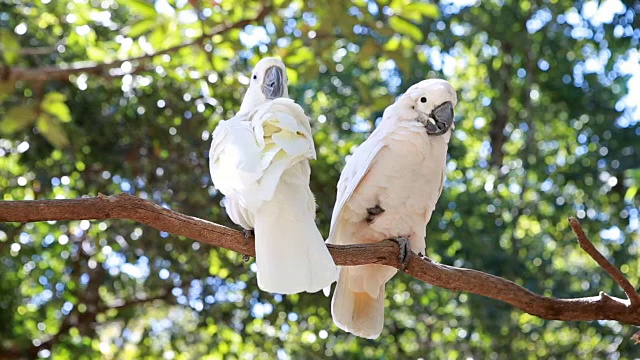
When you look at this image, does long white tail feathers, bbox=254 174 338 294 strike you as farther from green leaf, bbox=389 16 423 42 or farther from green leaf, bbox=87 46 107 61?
green leaf, bbox=87 46 107 61

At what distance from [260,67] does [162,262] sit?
1.84 m

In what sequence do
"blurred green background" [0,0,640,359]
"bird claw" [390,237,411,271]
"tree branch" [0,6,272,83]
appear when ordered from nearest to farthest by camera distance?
"bird claw" [390,237,411,271] < "tree branch" [0,6,272,83] < "blurred green background" [0,0,640,359]

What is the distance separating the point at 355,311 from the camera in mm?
2781

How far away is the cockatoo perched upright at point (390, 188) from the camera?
8.87 feet

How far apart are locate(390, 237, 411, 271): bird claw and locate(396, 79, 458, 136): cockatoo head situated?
0.38m

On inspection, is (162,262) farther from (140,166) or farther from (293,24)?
(293,24)

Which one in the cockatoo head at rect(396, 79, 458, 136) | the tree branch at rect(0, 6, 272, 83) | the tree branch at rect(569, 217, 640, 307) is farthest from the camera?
the tree branch at rect(0, 6, 272, 83)

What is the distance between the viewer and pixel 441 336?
16.6 feet

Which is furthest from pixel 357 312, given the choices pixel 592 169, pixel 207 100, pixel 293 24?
pixel 592 169

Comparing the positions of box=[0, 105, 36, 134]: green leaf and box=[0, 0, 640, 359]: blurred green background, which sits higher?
box=[0, 105, 36, 134]: green leaf

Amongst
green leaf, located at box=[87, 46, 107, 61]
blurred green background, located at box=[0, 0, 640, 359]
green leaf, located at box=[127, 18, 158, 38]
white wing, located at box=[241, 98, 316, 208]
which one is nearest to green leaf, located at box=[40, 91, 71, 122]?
blurred green background, located at box=[0, 0, 640, 359]

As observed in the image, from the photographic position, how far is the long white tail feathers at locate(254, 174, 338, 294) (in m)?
2.02

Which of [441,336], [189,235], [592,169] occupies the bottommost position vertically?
[441,336]

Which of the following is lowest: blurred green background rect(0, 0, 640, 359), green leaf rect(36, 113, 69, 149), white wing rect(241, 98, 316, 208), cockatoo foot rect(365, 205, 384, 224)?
blurred green background rect(0, 0, 640, 359)
